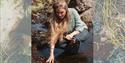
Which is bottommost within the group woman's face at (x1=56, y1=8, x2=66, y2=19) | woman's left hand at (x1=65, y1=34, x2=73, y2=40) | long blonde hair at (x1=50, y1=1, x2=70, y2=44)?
woman's left hand at (x1=65, y1=34, x2=73, y2=40)

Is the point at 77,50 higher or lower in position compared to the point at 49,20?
lower

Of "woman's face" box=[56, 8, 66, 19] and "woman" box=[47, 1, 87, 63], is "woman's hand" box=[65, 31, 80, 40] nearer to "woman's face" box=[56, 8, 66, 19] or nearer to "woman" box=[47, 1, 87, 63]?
"woman" box=[47, 1, 87, 63]

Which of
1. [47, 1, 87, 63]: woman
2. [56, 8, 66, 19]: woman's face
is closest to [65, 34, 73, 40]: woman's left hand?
[47, 1, 87, 63]: woman

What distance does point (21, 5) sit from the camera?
1.71 m

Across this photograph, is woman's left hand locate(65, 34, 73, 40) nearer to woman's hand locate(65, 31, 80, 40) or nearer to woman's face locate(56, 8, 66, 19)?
woman's hand locate(65, 31, 80, 40)

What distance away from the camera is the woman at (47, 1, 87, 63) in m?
1.68

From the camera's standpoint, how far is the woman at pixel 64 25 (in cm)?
168

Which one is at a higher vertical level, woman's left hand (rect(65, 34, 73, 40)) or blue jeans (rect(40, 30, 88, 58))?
woman's left hand (rect(65, 34, 73, 40))

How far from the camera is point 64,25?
1.70m

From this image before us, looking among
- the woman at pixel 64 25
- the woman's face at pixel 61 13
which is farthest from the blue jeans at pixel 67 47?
the woman's face at pixel 61 13

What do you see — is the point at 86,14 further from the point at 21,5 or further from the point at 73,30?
the point at 21,5

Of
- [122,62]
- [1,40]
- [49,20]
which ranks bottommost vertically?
[122,62]

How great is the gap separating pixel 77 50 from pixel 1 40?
1.65 feet

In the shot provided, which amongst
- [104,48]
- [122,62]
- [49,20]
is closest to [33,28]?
[49,20]
